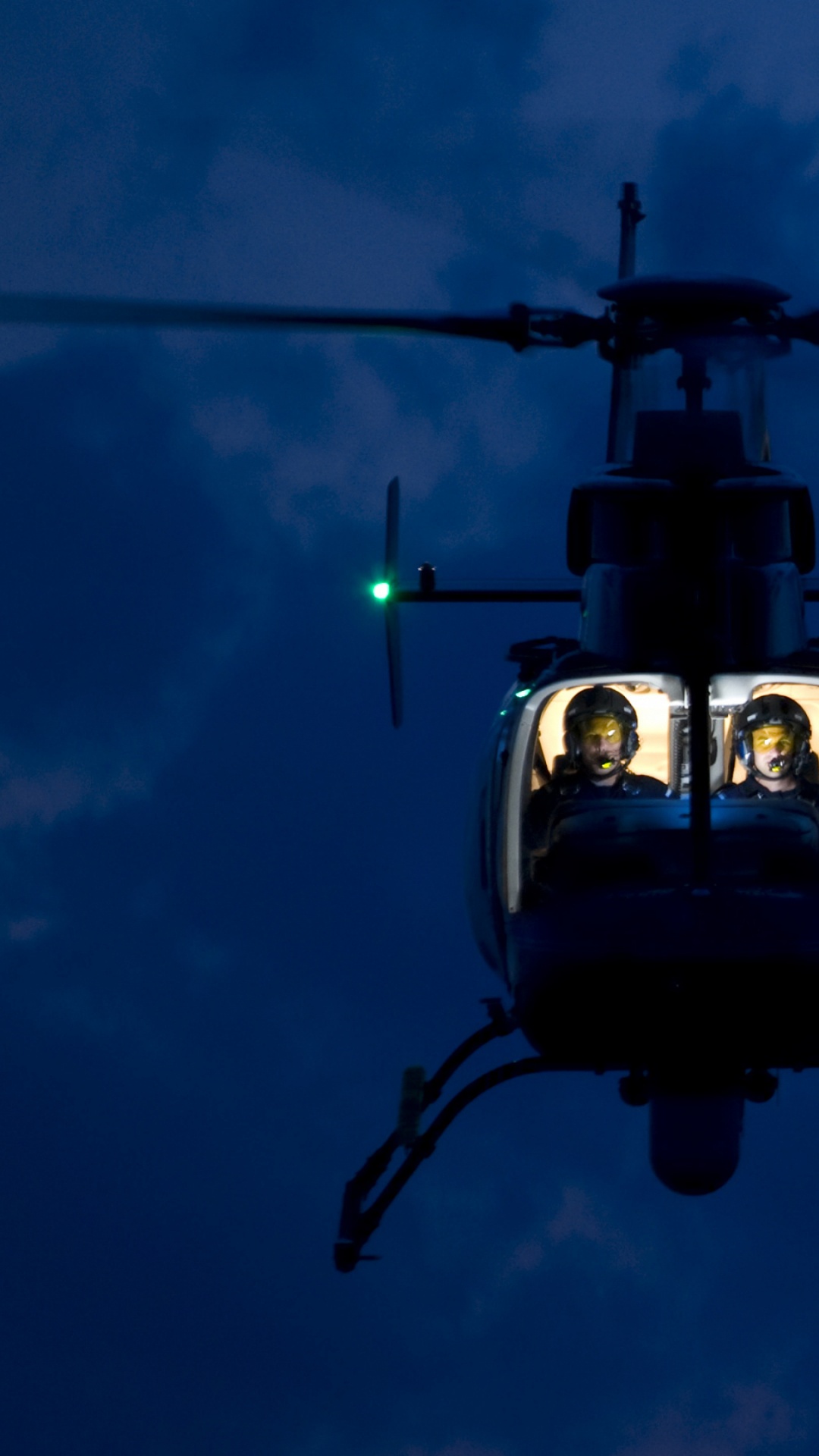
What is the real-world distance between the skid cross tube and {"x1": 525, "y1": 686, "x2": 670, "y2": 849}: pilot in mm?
1136

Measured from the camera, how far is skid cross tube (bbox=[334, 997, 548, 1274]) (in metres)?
9.15

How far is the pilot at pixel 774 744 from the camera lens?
9016mm

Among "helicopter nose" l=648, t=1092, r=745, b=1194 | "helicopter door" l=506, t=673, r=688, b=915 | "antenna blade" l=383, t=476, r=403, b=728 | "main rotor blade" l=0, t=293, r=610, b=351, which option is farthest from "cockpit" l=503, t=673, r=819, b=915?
"antenna blade" l=383, t=476, r=403, b=728

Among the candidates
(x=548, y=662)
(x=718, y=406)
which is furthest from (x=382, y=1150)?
(x=718, y=406)

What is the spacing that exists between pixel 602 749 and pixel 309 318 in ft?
8.17

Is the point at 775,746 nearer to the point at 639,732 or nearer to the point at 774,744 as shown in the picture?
the point at 774,744

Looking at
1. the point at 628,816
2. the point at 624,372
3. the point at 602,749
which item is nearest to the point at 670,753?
the point at 602,749

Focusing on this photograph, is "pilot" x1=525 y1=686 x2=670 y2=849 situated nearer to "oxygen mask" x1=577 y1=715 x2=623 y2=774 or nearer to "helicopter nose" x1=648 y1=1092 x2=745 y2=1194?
"oxygen mask" x1=577 y1=715 x2=623 y2=774

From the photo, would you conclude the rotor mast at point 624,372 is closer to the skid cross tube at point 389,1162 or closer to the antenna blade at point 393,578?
the antenna blade at point 393,578

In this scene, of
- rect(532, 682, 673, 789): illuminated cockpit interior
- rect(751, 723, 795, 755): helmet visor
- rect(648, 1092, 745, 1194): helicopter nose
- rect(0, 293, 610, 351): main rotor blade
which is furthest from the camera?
rect(532, 682, 673, 789): illuminated cockpit interior

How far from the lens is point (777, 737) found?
29.6 feet

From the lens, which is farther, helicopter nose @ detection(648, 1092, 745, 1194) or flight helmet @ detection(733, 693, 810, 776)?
flight helmet @ detection(733, 693, 810, 776)

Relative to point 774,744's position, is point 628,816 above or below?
below

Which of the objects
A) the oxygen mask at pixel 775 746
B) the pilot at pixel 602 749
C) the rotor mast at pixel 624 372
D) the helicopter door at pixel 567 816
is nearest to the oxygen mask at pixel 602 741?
the pilot at pixel 602 749
